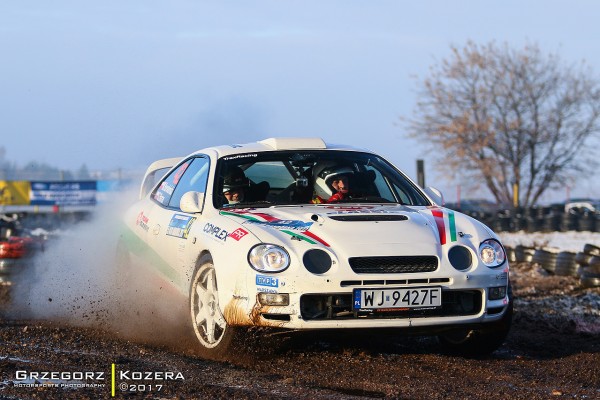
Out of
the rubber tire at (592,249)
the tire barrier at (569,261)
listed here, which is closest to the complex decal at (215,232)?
the tire barrier at (569,261)

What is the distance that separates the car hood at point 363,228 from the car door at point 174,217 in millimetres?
502

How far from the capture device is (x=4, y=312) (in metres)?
8.89

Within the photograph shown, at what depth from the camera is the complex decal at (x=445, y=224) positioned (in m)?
5.83

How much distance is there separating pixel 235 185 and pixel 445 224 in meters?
1.60

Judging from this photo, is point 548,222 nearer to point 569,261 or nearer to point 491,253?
point 569,261

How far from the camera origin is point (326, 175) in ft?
23.1

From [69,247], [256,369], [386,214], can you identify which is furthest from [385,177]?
[69,247]

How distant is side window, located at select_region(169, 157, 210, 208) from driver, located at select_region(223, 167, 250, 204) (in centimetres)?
17

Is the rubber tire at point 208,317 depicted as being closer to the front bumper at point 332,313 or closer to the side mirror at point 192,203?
the front bumper at point 332,313

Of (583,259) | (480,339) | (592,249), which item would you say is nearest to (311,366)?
(480,339)

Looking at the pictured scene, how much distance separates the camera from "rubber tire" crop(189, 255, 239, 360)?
18.6 feet

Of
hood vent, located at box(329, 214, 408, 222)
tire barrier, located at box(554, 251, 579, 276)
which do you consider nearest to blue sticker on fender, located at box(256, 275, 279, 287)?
hood vent, located at box(329, 214, 408, 222)
